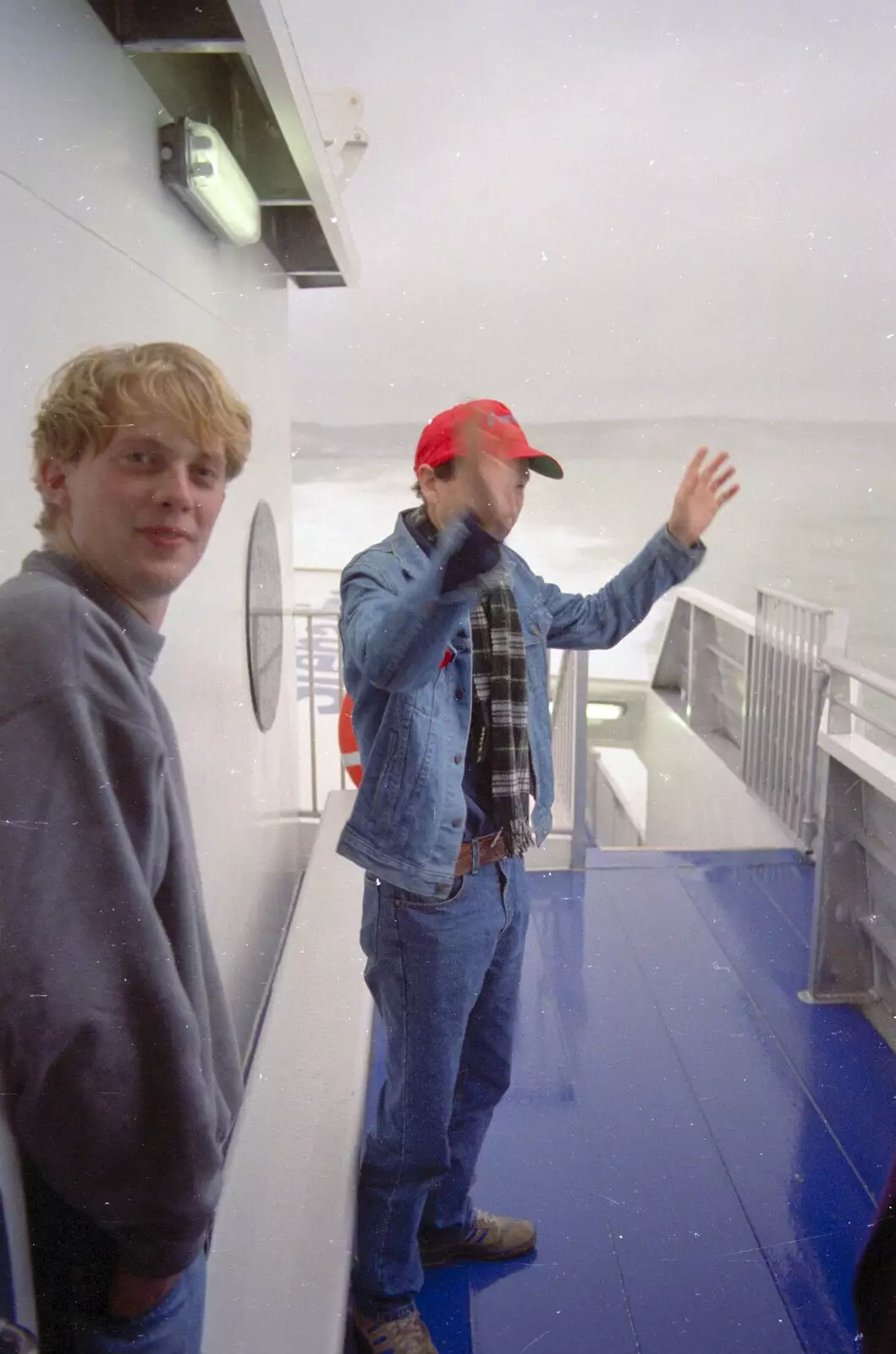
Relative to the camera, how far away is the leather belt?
26.8 inches

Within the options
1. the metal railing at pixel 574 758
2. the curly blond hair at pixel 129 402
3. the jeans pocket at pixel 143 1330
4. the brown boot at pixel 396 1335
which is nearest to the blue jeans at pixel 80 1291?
the jeans pocket at pixel 143 1330

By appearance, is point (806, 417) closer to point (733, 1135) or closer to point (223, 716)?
point (223, 716)

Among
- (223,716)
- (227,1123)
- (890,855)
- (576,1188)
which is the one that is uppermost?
(223,716)

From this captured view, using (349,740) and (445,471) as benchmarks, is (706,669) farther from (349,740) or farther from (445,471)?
(445,471)

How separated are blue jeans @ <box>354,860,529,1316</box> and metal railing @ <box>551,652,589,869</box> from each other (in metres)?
0.83

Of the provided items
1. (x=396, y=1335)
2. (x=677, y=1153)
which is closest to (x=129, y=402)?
(x=396, y=1335)

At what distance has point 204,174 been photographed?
24 centimetres

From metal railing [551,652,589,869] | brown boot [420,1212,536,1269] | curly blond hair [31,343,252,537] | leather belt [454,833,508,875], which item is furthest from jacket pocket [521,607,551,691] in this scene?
metal railing [551,652,589,869]

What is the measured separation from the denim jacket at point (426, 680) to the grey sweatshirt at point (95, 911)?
7.4 inches

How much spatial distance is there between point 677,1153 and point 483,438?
37.3 inches

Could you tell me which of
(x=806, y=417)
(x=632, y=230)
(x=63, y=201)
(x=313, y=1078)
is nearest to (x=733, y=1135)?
(x=313, y=1078)

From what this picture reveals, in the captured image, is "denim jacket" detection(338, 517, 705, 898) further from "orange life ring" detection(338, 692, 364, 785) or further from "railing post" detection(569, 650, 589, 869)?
"railing post" detection(569, 650, 589, 869)

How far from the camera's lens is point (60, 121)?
0.20 metres

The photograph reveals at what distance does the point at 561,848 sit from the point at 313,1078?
1.23 meters
